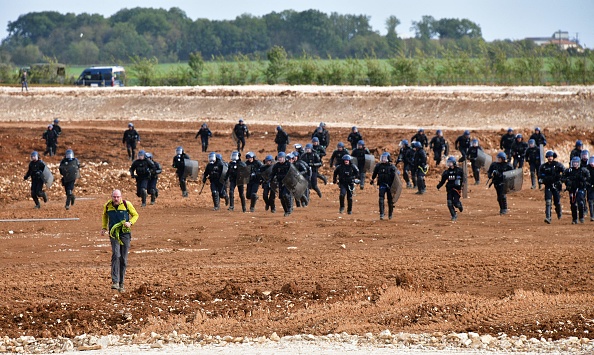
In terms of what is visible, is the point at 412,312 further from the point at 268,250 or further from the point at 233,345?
the point at 268,250

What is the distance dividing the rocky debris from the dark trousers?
7.05ft

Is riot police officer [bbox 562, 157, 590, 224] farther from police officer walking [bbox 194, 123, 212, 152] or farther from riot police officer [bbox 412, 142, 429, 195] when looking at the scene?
police officer walking [bbox 194, 123, 212, 152]

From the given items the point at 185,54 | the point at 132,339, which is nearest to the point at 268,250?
the point at 132,339

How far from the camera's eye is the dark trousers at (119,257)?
1772cm

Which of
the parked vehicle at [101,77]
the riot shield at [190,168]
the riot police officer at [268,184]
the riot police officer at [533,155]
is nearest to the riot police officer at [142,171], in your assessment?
the riot shield at [190,168]

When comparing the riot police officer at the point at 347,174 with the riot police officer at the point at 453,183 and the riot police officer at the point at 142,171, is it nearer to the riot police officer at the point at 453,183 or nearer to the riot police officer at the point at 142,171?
the riot police officer at the point at 453,183

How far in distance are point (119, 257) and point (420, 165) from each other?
1499 centimetres

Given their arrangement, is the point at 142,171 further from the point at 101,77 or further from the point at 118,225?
the point at 101,77

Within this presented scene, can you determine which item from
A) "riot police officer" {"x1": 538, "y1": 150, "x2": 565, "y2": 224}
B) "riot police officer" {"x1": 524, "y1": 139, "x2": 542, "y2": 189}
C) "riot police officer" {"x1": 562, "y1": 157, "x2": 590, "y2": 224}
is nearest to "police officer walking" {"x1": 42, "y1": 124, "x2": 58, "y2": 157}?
"riot police officer" {"x1": 524, "y1": 139, "x2": 542, "y2": 189}

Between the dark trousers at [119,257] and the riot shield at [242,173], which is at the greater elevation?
the riot shield at [242,173]

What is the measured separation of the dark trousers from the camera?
17719 mm

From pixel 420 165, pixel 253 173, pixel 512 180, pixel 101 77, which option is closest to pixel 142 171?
pixel 253 173

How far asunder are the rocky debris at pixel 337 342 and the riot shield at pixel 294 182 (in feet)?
37.5

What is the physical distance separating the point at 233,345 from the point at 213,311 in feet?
7.02
